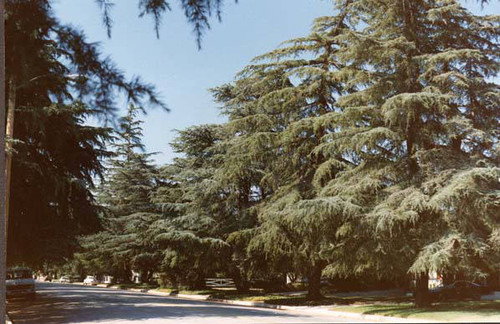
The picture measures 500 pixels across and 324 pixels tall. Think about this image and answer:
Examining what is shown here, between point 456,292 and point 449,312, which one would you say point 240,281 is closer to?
point 456,292

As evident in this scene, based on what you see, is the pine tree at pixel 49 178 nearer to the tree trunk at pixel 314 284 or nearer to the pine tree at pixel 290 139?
the pine tree at pixel 290 139

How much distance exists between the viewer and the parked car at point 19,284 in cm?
2617

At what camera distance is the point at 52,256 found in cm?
2056

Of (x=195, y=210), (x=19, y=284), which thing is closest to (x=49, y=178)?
(x=19, y=284)

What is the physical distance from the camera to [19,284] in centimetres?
2650

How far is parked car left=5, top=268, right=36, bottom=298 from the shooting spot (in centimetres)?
2617

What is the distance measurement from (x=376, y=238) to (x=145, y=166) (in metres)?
29.7

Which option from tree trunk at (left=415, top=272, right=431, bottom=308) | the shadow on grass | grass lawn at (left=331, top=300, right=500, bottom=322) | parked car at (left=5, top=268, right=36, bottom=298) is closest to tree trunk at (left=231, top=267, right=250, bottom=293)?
parked car at (left=5, top=268, right=36, bottom=298)

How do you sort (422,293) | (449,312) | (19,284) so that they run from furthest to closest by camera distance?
(19,284) → (422,293) → (449,312)

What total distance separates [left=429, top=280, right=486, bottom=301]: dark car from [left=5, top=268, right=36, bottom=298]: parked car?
71.1 feet

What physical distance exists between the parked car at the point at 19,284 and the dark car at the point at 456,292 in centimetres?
2167

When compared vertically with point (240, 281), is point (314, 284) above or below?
above

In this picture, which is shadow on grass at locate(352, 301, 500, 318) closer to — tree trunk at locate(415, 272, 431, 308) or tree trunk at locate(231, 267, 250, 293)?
tree trunk at locate(415, 272, 431, 308)

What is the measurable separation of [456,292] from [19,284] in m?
23.7
